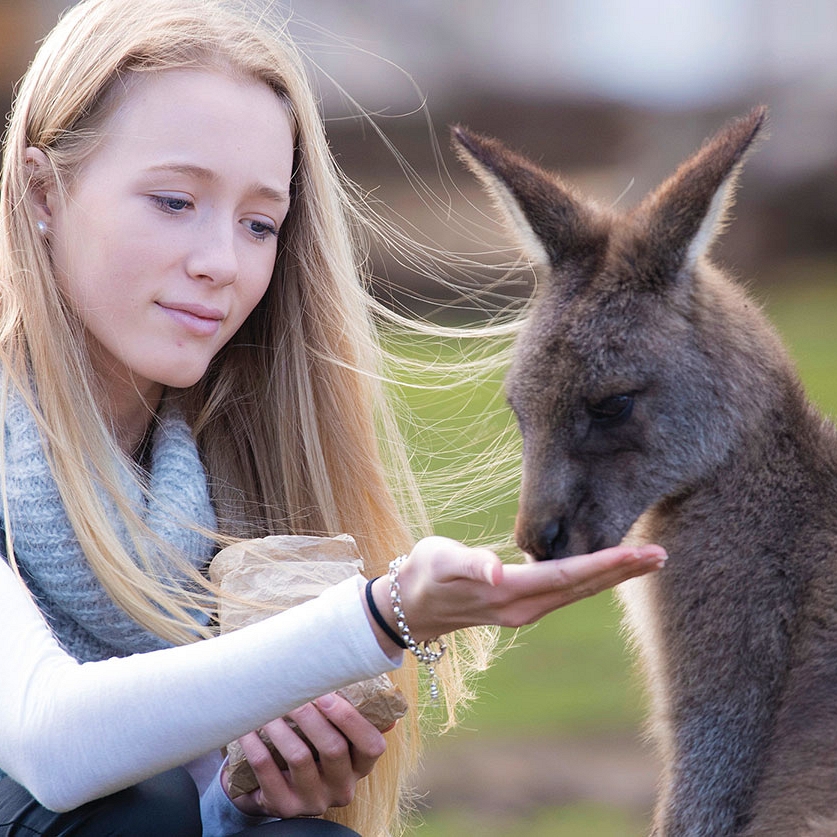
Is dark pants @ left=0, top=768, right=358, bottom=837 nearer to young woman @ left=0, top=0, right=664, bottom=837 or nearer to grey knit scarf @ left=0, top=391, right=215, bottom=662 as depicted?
young woman @ left=0, top=0, right=664, bottom=837

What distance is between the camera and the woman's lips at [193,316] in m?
2.25

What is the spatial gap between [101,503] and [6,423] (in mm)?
217

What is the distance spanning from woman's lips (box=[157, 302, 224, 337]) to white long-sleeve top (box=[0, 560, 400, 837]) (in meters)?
0.65

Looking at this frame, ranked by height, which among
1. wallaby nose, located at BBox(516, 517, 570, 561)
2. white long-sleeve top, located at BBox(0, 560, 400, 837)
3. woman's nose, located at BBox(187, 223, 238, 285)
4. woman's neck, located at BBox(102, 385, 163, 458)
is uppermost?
woman's nose, located at BBox(187, 223, 238, 285)

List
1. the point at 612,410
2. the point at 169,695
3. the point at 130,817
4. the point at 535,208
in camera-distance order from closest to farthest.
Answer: the point at 169,695 < the point at 130,817 < the point at 612,410 < the point at 535,208

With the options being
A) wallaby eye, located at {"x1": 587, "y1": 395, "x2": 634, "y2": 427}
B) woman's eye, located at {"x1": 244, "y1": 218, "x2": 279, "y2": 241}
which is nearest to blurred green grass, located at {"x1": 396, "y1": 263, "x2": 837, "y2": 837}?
wallaby eye, located at {"x1": 587, "y1": 395, "x2": 634, "y2": 427}

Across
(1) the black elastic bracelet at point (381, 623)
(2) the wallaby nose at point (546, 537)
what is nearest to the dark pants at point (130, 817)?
(1) the black elastic bracelet at point (381, 623)

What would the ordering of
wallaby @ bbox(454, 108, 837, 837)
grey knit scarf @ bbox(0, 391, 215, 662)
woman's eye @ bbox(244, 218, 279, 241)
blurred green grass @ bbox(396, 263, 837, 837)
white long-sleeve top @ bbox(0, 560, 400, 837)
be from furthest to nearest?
blurred green grass @ bbox(396, 263, 837, 837)
woman's eye @ bbox(244, 218, 279, 241)
wallaby @ bbox(454, 108, 837, 837)
grey knit scarf @ bbox(0, 391, 215, 662)
white long-sleeve top @ bbox(0, 560, 400, 837)

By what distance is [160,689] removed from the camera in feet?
5.90

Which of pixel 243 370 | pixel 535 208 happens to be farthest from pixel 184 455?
pixel 535 208

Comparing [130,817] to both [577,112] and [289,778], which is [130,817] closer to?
[289,778]

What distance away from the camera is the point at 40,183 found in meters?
2.34

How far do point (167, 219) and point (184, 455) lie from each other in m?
0.49

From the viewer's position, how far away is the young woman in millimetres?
1821
